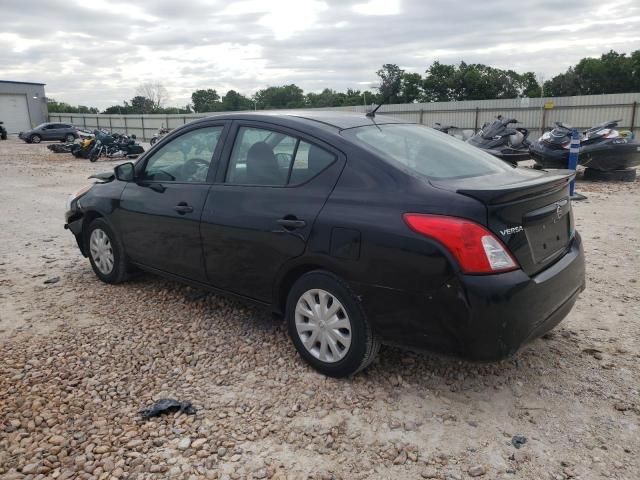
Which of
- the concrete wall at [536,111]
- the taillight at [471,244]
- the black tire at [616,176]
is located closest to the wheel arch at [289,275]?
the taillight at [471,244]

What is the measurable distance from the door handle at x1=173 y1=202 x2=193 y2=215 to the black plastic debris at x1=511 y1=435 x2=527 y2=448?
2.62m

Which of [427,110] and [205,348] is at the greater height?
[427,110]

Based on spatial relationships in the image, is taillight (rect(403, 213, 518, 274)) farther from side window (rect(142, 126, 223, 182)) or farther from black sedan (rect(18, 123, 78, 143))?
black sedan (rect(18, 123, 78, 143))

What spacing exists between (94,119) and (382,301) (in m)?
52.2

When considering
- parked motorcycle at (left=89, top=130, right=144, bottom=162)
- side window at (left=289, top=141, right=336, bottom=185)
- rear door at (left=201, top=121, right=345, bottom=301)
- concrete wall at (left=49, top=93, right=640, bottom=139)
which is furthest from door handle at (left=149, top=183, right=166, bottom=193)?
parked motorcycle at (left=89, top=130, right=144, bottom=162)

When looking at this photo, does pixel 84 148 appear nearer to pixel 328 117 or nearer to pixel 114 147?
pixel 114 147

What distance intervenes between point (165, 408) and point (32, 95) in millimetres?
61181

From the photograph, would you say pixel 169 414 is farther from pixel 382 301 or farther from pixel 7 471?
pixel 382 301

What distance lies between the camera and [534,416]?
288cm

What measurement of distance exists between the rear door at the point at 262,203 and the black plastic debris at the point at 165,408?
0.87 m

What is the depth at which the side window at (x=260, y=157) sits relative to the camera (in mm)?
3482

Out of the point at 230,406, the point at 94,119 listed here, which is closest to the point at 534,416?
the point at 230,406

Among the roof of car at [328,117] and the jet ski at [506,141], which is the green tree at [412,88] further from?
the roof of car at [328,117]

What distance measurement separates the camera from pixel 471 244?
263 cm
